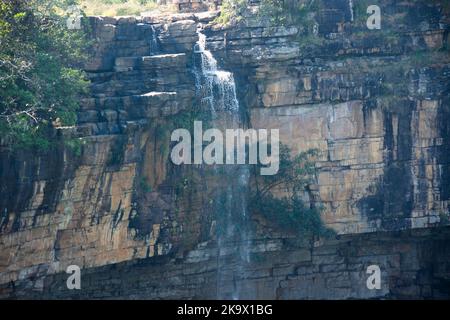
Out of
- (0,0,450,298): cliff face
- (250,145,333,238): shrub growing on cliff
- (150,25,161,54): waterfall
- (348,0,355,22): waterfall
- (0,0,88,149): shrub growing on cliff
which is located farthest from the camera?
(348,0,355,22): waterfall

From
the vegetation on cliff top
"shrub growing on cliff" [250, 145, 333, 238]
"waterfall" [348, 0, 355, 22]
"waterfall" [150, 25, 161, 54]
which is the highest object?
the vegetation on cliff top

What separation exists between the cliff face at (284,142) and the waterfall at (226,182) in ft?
0.44

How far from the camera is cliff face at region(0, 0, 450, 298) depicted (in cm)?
2625

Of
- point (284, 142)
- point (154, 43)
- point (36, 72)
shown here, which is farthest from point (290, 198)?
point (36, 72)

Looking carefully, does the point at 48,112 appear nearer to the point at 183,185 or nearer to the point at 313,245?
the point at 183,185

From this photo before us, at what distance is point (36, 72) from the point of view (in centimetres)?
2544

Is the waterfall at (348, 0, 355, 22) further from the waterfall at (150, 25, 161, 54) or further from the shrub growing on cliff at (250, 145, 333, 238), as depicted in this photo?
the waterfall at (150, 25, 161, 54)

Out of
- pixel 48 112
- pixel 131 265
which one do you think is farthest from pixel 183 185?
pixel 48 112

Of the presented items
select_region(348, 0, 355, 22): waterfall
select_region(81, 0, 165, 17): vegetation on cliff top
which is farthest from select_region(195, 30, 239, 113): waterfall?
select_region(348, 0, 355, 22): waterfall

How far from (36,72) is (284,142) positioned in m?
7.04

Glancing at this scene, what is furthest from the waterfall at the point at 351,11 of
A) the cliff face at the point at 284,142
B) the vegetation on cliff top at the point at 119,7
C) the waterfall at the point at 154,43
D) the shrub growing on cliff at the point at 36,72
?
the shrub growing on cliff at the point at 36,72

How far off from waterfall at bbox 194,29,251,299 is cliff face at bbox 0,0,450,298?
0.13 m

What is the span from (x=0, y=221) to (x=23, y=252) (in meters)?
1.12

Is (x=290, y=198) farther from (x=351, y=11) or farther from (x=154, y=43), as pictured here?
(x=154, y=43)
